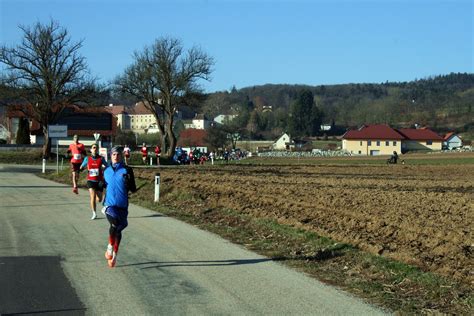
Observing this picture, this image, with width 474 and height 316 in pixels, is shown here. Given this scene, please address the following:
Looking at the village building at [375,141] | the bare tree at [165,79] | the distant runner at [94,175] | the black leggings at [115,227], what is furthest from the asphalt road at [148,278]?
the village building at [375,141]

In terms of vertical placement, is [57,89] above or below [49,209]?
above

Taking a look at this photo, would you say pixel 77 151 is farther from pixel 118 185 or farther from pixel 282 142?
pixel 282 142

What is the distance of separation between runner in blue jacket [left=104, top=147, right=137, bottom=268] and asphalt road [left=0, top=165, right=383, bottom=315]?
1.92 feet

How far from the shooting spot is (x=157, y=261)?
32.7 ft

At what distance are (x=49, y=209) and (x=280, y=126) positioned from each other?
494 ft

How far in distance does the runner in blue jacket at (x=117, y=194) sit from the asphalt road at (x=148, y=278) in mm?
585

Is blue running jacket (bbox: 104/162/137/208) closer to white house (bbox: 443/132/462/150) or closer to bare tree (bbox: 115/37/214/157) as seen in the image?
bare tree (bbox: 115/37/214/157)

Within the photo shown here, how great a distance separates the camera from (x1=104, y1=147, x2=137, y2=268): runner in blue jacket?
9.63 m

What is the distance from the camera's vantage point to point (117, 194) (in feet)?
31.8

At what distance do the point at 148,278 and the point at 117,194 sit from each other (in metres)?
1.65

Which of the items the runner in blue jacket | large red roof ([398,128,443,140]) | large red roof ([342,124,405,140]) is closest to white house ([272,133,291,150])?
large red roof ([342,124,405,140])

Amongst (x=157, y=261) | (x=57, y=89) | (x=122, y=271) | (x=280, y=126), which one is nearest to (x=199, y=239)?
(x=157, y=261)

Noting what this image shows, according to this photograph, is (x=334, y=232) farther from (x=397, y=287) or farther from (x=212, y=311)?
(x=212, y=311)

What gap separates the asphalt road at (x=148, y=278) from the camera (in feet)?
23.4
